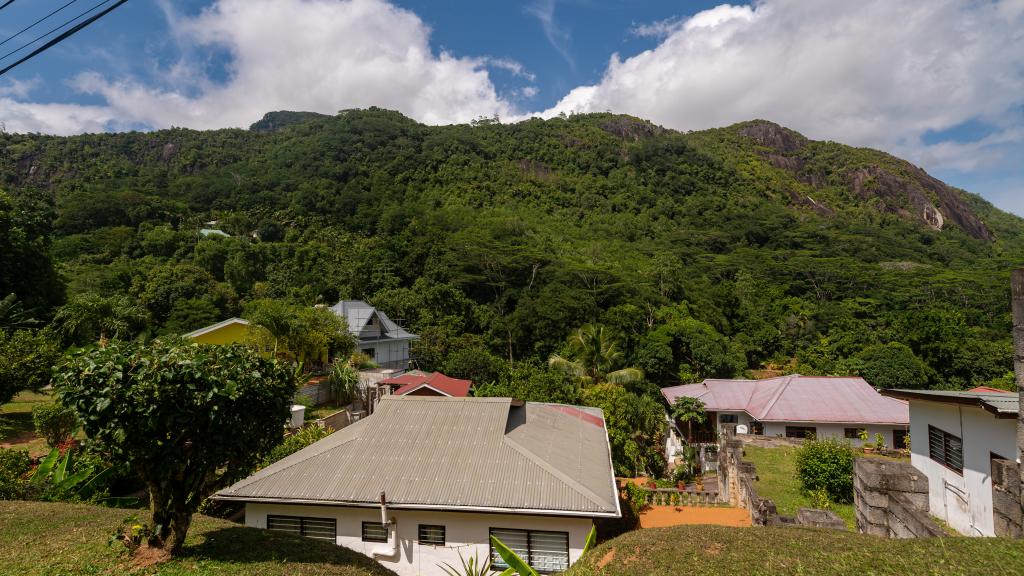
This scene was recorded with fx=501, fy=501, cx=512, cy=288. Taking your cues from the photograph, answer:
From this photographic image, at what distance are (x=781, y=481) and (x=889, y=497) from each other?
10524 mm

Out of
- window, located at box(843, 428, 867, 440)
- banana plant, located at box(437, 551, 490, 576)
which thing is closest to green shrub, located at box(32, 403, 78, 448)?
banana plant, located at box(437, 551, 490, 576)

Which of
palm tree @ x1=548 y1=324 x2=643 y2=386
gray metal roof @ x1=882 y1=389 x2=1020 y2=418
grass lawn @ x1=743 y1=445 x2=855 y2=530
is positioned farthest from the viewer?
palm tree @ x1=548 y1=324 x2=643 y2=386

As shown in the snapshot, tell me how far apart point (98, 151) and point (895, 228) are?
130 m

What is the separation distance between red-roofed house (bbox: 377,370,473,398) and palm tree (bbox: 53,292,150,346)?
38.6 feet

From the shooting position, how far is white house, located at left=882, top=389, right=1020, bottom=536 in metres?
8.98

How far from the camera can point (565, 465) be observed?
12016 mm

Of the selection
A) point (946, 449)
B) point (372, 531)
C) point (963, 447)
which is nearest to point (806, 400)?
point (946, 449)

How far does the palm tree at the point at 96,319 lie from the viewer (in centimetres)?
2286

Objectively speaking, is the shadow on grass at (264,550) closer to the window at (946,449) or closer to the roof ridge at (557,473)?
the roof ridge at (557,473)

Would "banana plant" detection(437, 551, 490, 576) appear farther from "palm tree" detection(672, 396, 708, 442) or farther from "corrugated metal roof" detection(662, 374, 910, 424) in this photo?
"corrugated metal roof" detection(662, 374, 910, 424)

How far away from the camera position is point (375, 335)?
32.8 m

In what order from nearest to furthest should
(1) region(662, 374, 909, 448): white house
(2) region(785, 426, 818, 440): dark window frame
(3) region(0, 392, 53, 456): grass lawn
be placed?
(3) region(0, 392, 53, 456): grass lawn < (1) region(662, 374, 909, 448): white house < (2) region(785, 426, 818, 440): dark window frame

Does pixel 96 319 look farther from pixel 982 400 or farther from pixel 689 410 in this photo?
pixel 982 400

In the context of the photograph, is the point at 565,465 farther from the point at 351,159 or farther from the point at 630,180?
the point at 630,180
